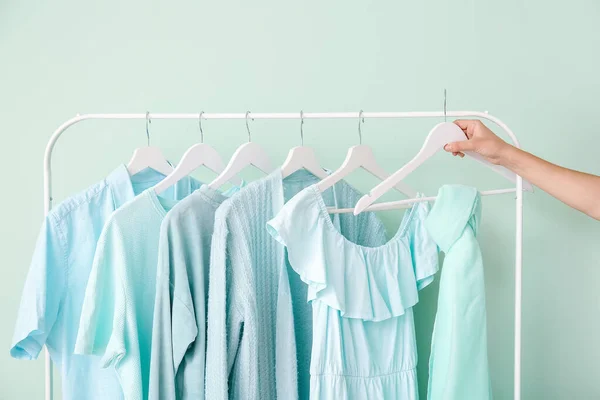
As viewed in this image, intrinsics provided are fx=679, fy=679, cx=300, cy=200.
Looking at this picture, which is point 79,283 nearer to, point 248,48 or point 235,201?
point 235,201

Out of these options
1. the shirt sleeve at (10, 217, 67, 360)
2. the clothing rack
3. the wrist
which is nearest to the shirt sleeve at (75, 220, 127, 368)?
the shirt sleeve at (10, 217, 67, 360)

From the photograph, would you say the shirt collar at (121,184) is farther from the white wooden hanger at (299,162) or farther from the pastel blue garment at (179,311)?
the white wooden hanger at (299,162)

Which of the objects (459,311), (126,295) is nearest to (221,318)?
(126,295)

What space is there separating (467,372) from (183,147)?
1.07 metres

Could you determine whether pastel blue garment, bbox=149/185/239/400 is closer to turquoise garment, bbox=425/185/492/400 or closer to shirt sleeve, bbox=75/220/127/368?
shirt sleeve, bbox=75/220/127/368

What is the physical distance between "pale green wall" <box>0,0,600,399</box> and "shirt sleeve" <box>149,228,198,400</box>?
637 mm

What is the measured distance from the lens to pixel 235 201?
1.53m

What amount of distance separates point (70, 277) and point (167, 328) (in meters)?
0.32

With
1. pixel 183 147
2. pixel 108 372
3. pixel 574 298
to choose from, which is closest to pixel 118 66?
pixel 183 147

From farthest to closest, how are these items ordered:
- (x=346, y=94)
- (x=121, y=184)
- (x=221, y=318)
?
(x=346, y=94) < (x=121, y=184) < (x=221, y=318)

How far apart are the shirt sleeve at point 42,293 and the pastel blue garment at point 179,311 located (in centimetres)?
28

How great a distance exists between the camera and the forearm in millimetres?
1548

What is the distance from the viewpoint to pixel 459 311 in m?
1.50

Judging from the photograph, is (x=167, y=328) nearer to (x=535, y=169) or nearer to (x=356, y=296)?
(x=356, y=296)
